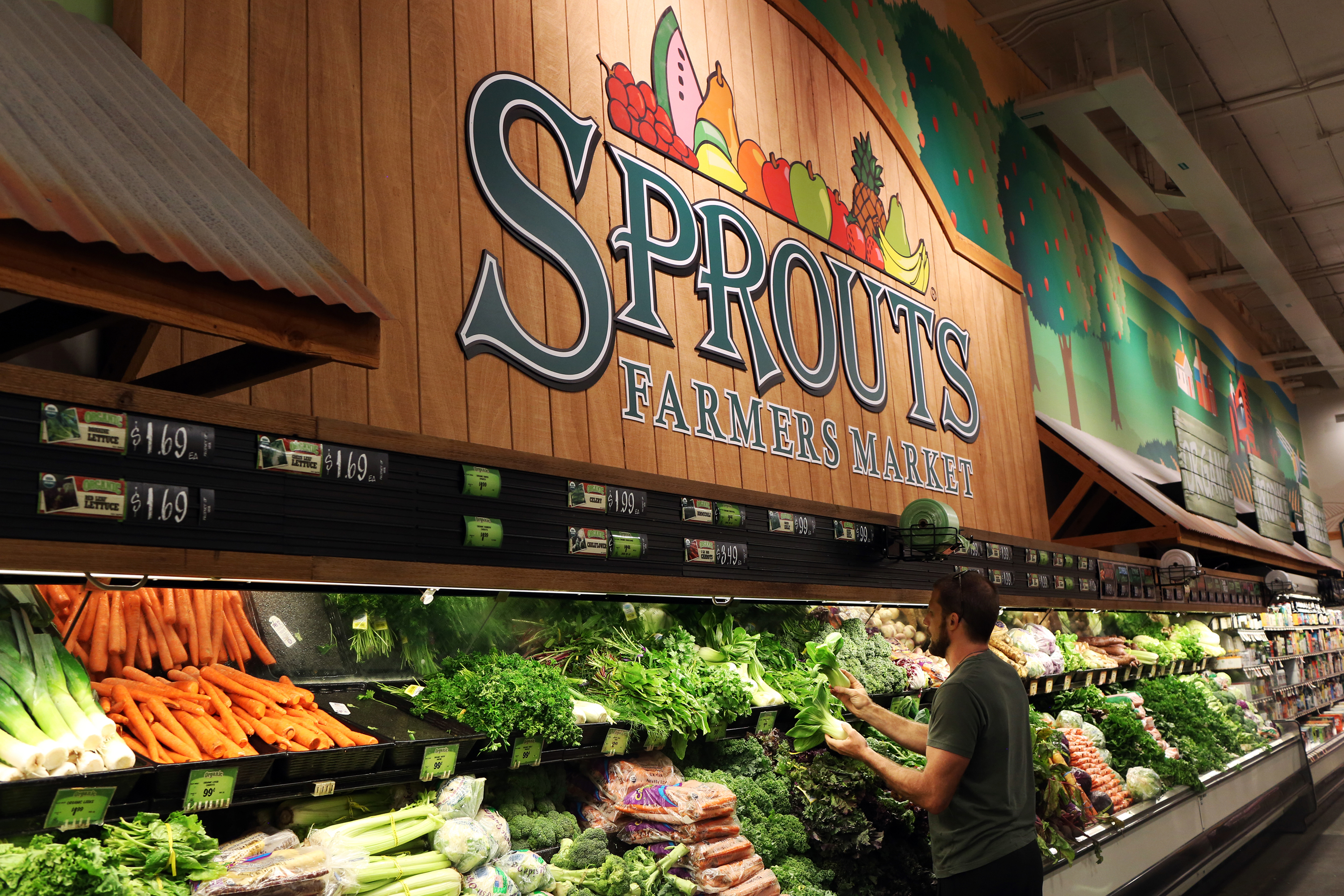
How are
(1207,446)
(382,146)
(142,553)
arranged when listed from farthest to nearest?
(1207,446)
(382,146)
(142,553)

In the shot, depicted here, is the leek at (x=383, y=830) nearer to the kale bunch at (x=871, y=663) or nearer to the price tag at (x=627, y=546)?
the price tag at (x=627, y=546)

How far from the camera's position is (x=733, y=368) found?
4.84 meters

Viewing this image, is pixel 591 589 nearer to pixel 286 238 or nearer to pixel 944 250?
pixel 286 238

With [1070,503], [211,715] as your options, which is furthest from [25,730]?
[1070,503]

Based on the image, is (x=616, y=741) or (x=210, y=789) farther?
(x=616, y=741)

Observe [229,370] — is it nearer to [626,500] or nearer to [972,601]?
[626,500]

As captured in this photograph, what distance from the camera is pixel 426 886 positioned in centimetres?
260

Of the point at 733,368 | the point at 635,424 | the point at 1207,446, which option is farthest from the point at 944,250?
the point at 1207,446

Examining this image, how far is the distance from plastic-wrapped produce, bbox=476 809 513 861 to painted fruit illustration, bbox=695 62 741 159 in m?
3.42

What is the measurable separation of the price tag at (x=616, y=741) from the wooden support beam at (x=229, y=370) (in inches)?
58.6

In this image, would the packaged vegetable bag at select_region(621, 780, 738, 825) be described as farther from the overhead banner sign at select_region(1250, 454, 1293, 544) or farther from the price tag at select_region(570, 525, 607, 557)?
the overhead banner sign at select_region(1250, 454, 1293, 544)

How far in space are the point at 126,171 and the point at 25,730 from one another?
1.12 meters

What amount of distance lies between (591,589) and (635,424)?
1.02 meters

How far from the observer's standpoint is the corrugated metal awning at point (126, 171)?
1.80 metres
